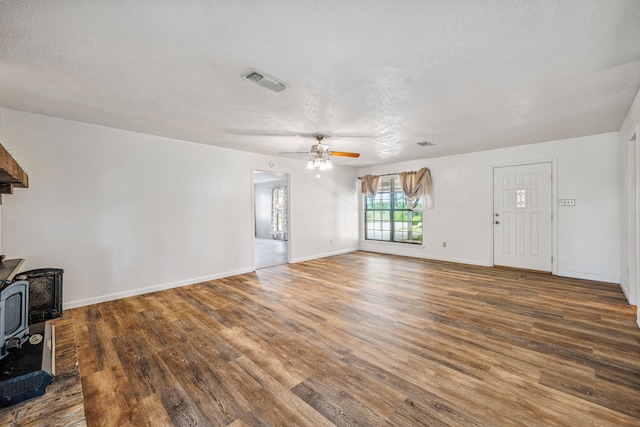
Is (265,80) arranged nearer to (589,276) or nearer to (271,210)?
(589,276)

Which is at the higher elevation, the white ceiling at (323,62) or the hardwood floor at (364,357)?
the white ceiling at (323,62)

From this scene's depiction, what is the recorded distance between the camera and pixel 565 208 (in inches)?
184

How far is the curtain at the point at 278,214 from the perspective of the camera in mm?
10320

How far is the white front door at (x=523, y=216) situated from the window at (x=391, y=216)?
5.33ft

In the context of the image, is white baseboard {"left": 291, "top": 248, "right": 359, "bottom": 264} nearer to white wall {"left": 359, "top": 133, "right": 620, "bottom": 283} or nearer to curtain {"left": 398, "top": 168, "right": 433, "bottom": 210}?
curtain {"left": 398, "top": 168, "right": 433, "bottom": 210}

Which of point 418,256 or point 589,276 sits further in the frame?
point 418,256

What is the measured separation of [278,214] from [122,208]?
22.3 feet

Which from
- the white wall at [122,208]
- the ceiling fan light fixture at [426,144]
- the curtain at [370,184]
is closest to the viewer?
the white wall at [122,208]

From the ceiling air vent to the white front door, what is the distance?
4.88m

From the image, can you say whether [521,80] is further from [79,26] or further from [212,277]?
[212,277]

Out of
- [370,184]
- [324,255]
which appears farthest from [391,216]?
[324,255]

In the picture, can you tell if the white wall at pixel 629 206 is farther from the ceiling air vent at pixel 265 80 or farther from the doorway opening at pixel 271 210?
the doorway opening at pixel 271 210

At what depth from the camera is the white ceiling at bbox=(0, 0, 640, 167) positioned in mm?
1561

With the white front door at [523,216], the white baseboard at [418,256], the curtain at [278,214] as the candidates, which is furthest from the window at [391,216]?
the curtain at [278,214]
